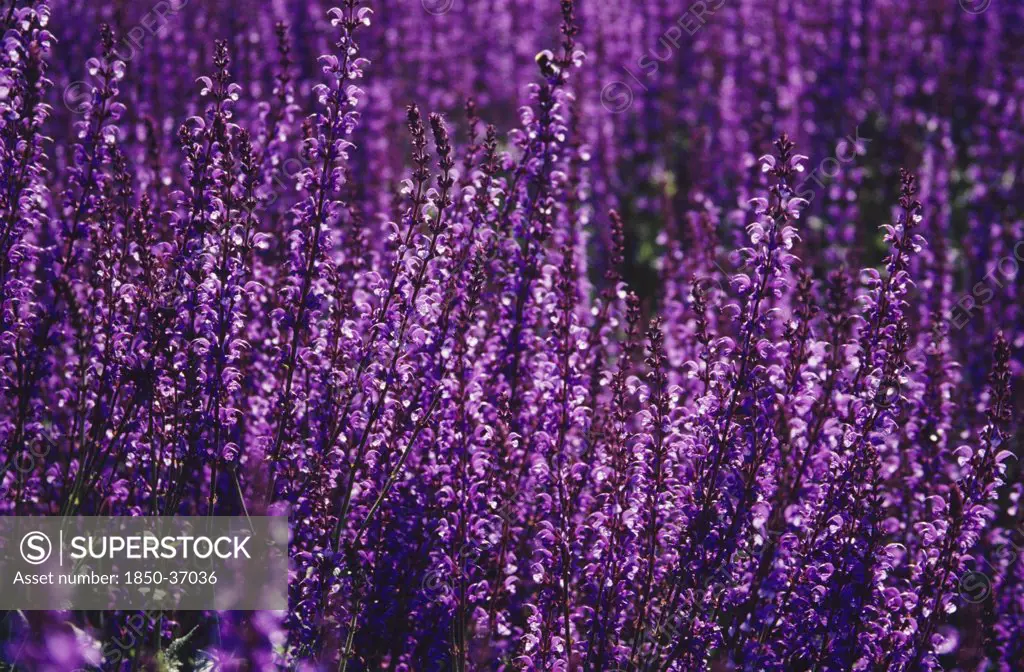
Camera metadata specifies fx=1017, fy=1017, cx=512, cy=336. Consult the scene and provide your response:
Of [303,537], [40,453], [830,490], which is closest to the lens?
[830,490]

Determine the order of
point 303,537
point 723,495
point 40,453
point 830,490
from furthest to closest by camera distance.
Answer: point 40,453, point 303,537, point 830,490, point 723,495

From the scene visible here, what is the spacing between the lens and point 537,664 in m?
4.88

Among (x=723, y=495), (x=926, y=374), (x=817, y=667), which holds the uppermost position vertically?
(x=926, y=374)

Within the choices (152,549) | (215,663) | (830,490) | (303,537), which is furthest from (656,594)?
(152,549)

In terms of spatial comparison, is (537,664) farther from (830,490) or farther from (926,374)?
(926,374)

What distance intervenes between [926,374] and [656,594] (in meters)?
2.34

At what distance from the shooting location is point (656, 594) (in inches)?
209

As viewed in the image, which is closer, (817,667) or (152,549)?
(817,667)

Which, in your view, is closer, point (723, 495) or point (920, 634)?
point (723, 495)

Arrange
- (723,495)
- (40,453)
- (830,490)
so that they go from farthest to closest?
(40,453) < (830,490) < (723,495)

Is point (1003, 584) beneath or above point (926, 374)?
beneath

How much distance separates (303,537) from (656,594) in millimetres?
1866

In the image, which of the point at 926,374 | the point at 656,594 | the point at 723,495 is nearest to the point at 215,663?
the point at 656,594

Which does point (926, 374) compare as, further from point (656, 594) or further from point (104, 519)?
point (104, 519)
